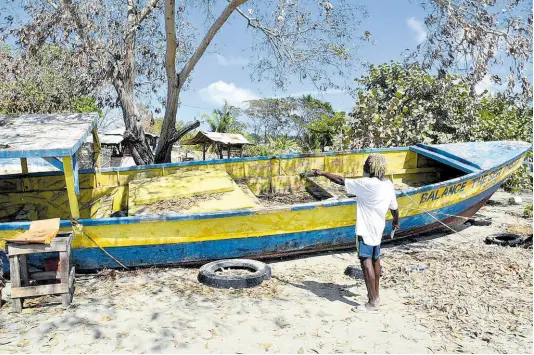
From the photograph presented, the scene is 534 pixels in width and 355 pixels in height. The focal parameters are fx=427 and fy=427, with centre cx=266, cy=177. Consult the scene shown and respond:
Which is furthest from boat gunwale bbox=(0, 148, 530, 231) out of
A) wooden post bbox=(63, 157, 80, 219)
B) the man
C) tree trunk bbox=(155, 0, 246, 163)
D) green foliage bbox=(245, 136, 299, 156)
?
green foliage bbox=(245, 136, 299, 156)

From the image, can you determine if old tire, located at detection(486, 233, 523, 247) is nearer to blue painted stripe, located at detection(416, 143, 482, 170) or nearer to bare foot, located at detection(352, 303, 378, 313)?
blue painted stripe, located at detection(416, 143, 482, 170)

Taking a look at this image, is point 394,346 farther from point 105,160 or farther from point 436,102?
point 105,160

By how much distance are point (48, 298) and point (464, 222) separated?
7.59 metres

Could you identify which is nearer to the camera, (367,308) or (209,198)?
(367,308)

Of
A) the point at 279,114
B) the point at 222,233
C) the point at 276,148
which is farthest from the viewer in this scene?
the point at 279,114

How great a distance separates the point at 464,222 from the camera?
8711mm

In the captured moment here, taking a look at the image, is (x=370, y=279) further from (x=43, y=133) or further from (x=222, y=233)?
(x=43, y=133)

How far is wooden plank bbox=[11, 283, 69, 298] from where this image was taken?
453 cm

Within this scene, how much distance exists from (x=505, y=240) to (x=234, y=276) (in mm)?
5074

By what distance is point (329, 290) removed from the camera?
532 cm

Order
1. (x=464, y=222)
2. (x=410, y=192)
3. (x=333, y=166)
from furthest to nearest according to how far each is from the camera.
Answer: (x=333, y=166)
(x=464, y=222)
(x=410, y=192)

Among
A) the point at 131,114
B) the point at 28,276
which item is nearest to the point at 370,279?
the point at 28,276

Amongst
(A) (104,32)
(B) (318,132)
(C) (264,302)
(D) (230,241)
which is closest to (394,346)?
(C) (264,302)

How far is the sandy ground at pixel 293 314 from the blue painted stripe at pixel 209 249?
174mm
